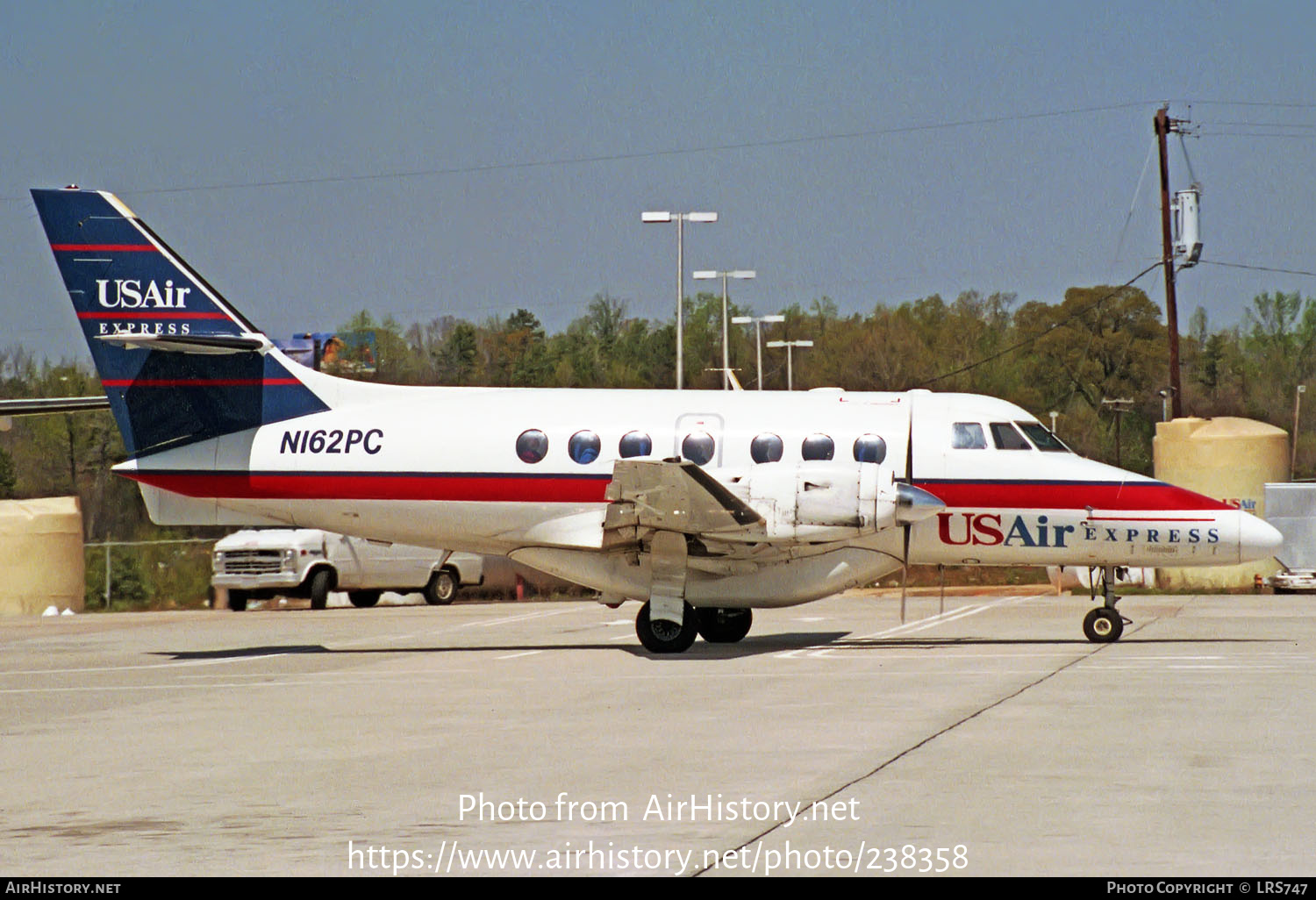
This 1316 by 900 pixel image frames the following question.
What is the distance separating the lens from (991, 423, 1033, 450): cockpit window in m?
19.6

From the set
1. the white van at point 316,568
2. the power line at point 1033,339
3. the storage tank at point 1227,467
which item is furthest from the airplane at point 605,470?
the power line at point 1033,339

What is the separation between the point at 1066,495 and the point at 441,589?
17.9m

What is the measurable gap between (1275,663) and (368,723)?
973cm

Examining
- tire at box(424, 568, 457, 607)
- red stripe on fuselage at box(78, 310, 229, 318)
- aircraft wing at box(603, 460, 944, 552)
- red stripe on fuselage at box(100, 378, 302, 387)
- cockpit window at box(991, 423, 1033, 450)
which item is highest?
red stripe on fuselage at box(78, 310, 229, 318)

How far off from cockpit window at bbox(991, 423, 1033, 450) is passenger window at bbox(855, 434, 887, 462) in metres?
1.49

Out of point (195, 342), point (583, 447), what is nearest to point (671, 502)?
point (583, 447)

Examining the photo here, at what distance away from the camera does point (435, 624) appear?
85.5ft

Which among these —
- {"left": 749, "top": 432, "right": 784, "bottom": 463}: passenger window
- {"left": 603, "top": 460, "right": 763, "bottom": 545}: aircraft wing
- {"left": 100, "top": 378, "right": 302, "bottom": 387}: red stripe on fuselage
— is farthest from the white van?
{"left": 603, "top": 460, "right": 763, "bottom": 545}: aircraft wing

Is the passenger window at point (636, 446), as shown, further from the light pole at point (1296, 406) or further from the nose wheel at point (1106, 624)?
the light pole at point (1296, 406)

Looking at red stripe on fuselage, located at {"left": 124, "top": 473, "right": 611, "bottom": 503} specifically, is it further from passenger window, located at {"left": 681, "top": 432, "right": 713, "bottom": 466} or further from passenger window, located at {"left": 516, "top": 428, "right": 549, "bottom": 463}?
passenger window, located at {"left": 681, "top": 432, "right": 713, "bottom": 466}

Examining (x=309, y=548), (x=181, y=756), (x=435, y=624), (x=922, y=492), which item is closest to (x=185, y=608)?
(x=309, y=548)

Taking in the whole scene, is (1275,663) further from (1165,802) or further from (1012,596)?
(1012,596)

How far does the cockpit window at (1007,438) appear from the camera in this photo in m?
19.6

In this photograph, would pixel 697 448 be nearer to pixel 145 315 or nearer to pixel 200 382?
pixel 200 382
